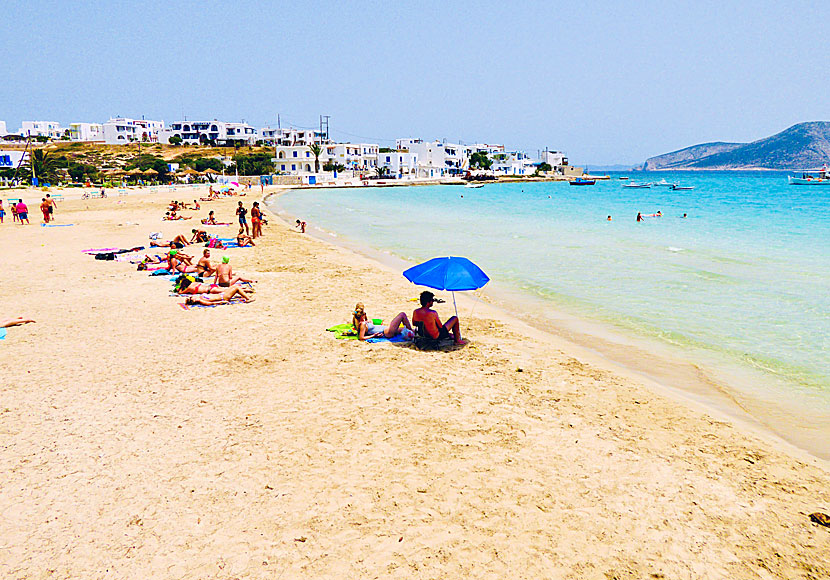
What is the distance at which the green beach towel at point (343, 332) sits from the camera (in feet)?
29.7

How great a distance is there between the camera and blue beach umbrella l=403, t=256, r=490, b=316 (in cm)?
828

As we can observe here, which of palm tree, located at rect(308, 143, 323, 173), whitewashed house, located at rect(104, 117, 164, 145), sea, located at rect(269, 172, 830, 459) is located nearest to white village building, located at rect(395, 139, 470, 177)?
palm tree, located at rect(308, 143, 323, 173)

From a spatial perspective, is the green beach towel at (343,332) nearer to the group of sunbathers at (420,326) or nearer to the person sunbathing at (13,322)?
the group of sunbathers at (420,326)

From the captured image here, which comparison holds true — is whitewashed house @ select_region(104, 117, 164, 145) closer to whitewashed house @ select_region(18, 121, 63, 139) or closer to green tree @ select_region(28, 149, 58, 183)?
whitewashed house @ select_region(18, 121, 63, 139)

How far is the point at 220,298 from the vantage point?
37.1 feet

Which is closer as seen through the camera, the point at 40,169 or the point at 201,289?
the point at 201,289

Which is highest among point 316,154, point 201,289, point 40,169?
point 316,154

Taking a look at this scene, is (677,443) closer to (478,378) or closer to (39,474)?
(478,378)

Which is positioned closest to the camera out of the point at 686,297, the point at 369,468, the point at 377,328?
the point at 369,468

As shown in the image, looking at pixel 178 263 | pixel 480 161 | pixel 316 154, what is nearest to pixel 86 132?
pixel 316 154

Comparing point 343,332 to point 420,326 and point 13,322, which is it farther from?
point 13,322

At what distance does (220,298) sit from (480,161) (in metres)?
143

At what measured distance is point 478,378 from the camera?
7363 millimetres

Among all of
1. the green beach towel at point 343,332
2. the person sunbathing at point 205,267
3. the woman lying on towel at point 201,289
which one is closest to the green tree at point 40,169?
the person sunbathing at point 205,267
